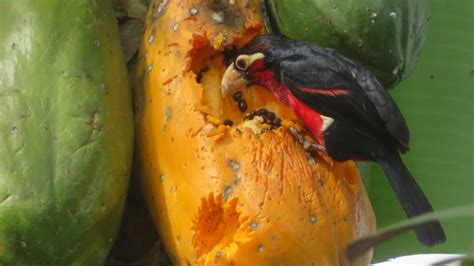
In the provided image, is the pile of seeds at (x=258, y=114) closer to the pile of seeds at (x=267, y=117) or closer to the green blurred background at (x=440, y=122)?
the pile of seeds at (x=267, y=117)

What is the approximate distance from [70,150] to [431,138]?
1.29 m

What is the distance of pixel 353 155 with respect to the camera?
1925mm

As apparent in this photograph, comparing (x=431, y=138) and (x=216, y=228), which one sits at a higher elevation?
(x=216, y=228)

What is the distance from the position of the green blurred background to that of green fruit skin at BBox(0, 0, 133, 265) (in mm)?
1016

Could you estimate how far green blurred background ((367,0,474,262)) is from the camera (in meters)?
2.55

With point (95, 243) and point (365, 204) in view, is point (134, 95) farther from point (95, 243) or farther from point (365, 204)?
point (365, 204)

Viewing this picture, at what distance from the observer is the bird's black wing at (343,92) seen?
6.40 feet

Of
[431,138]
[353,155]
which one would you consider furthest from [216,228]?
[431,138]

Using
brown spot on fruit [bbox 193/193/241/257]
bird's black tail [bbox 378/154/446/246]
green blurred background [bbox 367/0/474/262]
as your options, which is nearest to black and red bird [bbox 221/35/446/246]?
bird's black tail [bbox 378/154/446/246]

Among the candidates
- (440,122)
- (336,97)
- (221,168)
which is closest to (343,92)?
(336,97)

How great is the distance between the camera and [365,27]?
1.94m

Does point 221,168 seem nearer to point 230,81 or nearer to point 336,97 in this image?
point 230,81

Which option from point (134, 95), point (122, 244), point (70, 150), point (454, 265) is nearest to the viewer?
point (454, 265)

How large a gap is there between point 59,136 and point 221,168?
1.10 ft
